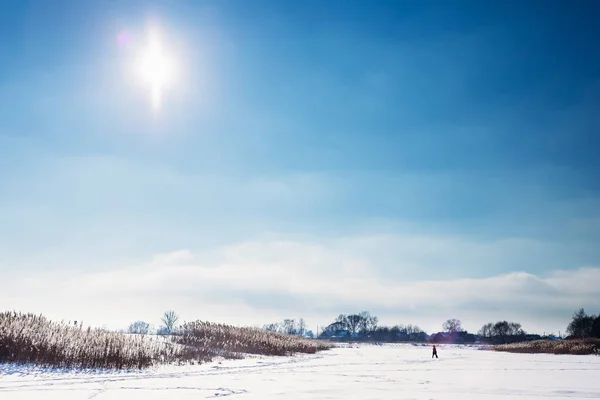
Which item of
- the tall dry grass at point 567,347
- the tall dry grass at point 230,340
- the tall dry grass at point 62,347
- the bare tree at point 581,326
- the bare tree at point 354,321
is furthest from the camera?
the bare tree at point 354,321

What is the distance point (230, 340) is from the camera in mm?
32188

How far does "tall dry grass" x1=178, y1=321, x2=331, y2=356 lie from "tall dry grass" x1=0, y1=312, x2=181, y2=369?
9543mm

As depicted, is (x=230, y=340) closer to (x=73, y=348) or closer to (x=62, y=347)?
(x=73, y=348)

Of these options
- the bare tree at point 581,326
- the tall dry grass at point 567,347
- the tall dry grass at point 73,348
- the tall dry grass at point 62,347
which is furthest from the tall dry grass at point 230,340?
the bare tree at point 581,326

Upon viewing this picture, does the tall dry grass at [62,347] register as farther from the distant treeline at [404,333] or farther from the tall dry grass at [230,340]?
the distant treeline at [404,333]

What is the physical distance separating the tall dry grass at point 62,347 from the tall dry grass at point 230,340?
9.54 m

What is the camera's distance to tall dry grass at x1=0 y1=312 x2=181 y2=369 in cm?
1628

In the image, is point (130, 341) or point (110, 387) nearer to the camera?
point (110, 387)

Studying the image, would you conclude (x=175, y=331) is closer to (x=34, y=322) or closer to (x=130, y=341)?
(x=130, y=341)

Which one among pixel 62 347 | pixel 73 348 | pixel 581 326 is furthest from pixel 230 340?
pixel 581 326

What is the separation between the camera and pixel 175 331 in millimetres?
34344

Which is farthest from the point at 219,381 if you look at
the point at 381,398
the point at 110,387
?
the point at 381,398

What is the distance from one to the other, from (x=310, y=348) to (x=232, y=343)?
966 centimetres

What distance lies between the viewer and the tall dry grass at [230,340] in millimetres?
30344
